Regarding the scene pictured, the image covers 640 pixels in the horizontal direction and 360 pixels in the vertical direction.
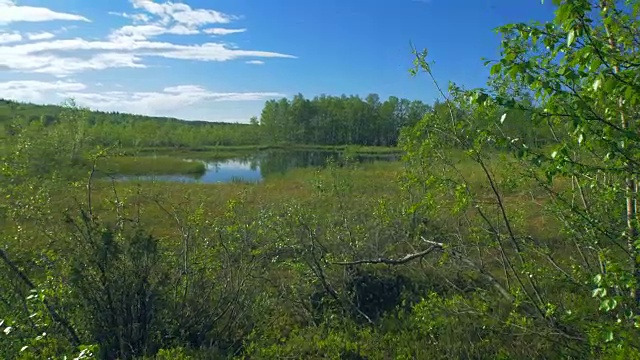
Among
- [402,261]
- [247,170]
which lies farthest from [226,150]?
[402,261]

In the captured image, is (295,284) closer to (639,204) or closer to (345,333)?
(345,333)

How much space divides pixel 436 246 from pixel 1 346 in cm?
448

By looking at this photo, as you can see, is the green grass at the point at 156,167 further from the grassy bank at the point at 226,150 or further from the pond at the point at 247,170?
the grassy bank at the point at 226,150

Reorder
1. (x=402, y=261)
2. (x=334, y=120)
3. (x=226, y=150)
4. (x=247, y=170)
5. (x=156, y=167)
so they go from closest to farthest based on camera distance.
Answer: (x=402, y=261) < (x=156, y=167) < (x=247, y=170) < (x=226, y=150) < (x=334, y=120)

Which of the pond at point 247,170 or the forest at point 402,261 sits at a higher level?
the forest at point 402,261

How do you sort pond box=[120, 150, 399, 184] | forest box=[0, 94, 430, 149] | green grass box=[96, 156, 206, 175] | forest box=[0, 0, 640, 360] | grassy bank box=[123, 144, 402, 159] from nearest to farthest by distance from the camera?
forest box=[0, 0, 640, 360] → pond box=[120, 150, 399, 184] → green grass box=[96, 156, 206, 175] → grassy bank box=[123, 144, 402, 159] → forest box=[0, 94, 430, 149]

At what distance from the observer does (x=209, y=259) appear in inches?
250

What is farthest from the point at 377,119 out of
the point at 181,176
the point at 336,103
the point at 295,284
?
the point at 295,284

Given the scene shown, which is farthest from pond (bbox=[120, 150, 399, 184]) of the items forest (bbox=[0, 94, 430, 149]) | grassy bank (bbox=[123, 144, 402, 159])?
forest (bbox=[0, 94, 430, 149])

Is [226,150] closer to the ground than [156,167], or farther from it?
farther from it

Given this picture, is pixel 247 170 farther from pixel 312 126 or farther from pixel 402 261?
pixel 312 126

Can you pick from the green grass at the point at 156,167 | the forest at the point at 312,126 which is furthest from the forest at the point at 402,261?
the forest at the point at 312,126

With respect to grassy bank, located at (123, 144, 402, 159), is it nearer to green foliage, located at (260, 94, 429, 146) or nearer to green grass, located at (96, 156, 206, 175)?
green foliage, located at (260, 94, 429, 146)

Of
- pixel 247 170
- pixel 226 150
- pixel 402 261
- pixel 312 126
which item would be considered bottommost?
pixel 247 170
